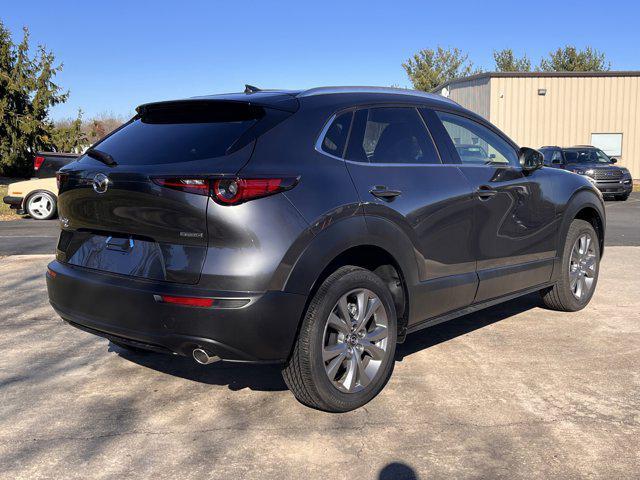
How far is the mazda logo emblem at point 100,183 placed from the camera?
141 inches

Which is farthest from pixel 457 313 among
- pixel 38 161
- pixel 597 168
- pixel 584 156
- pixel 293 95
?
pixel 584 156

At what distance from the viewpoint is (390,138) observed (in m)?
4.16

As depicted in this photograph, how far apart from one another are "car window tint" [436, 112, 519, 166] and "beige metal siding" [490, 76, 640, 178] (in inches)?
1017

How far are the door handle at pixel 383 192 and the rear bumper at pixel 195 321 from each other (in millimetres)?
786

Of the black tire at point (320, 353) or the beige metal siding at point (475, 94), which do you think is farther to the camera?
the beige metal siding at point (475, 94)

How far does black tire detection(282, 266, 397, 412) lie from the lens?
11.4 feet

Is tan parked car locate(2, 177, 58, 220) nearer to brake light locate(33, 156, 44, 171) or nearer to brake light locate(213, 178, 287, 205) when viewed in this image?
brake light locate(33, 156, 44, 171)

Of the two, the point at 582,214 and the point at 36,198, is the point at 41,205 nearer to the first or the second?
the point at 36,198

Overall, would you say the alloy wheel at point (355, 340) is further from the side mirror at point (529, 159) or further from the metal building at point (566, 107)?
the metal building at point (566, 107)

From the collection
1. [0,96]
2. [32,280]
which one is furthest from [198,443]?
[0,96]

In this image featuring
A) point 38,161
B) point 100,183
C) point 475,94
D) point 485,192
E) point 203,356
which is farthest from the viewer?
point 475,94

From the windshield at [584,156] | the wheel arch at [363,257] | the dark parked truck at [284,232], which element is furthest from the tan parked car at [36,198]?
the windshield at [584,156]

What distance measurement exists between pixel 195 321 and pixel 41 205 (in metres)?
13.4

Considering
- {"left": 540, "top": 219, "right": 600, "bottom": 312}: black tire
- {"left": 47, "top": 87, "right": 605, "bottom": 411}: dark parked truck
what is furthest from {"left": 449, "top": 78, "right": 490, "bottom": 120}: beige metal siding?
{"left": 47, "top": 87, "right": 605, "bottom": 411}: dark parked truck
